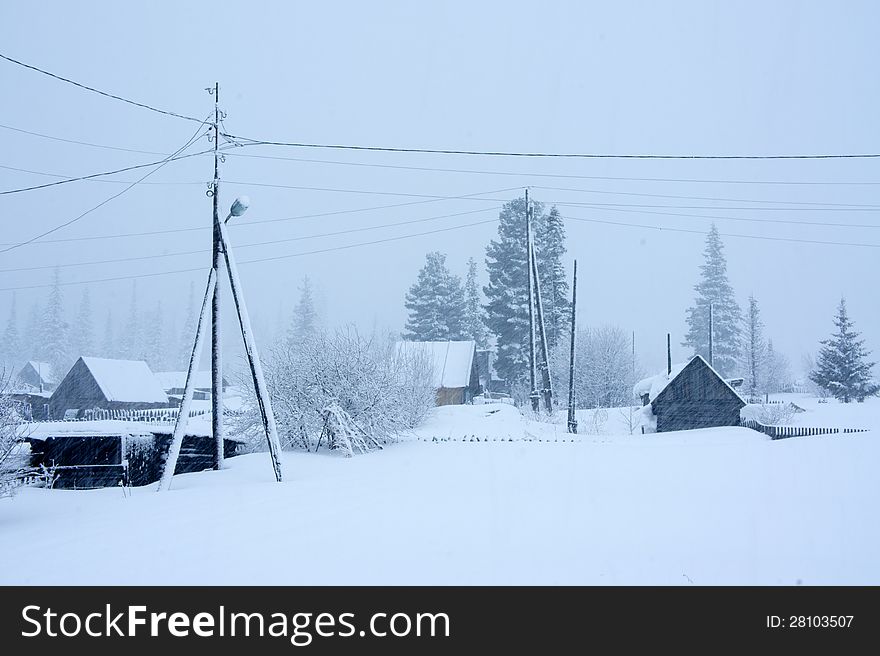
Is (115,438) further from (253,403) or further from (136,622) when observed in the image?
(136,622)

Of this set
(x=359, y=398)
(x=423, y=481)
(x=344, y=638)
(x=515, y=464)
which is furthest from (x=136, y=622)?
(x=359, y=398)

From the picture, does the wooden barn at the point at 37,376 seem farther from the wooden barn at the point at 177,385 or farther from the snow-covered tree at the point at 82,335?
the snow-covered tree at the point at 82,335

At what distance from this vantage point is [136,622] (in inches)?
182

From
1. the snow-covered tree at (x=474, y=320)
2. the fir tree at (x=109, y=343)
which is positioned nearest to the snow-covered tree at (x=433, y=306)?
the snow-covered tree at (x=474, y=320)

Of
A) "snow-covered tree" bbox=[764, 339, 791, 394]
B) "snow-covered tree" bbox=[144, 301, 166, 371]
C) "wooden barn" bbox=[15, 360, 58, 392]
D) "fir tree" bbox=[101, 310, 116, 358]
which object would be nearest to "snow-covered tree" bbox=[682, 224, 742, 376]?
"snow-covered tree" bbox=[764, 339, 791, 394]

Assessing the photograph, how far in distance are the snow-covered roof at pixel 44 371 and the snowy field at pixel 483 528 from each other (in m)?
60.1

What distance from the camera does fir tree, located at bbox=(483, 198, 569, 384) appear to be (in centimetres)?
4784

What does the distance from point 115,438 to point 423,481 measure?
473 inches

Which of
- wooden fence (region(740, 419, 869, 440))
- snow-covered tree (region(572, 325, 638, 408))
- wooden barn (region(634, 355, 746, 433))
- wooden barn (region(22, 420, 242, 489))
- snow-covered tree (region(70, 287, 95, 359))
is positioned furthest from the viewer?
snow-covered tree (region(70, 287, 95, 359))

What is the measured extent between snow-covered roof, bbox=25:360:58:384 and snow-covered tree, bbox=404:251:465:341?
38.1 metres

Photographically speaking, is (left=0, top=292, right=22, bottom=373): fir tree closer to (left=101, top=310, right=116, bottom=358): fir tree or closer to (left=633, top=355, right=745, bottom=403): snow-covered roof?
(left=101, top=310, right=116, bottom=358): fir tree

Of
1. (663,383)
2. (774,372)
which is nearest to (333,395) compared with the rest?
(663,383)

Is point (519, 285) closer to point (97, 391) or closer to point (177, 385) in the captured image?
point (97, 391)

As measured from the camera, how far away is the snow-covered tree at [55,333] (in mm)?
77375
